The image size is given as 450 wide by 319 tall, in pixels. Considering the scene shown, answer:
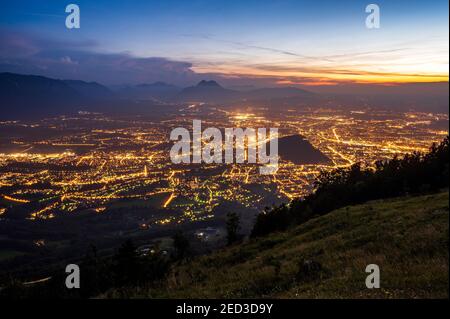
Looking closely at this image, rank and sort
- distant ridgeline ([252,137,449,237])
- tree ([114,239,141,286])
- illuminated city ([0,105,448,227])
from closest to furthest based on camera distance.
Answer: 1. tree ([114,239,141,286])
2. distant ridgeline ([252,137,449,237])
3. illuminated city ([0,105,448,227])

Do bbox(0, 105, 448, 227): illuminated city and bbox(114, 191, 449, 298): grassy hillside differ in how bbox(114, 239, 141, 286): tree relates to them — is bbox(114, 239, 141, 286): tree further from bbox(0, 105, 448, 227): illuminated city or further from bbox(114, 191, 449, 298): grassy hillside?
bbox(0, 105, 448, 227): illuminated city

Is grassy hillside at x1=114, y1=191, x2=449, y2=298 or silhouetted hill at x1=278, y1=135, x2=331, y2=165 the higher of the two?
grassy hillside at x1=114, y1=191, x2=449, y2=298

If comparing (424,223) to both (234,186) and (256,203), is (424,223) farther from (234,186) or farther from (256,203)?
(234,186)

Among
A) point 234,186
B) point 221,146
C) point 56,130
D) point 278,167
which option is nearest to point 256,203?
point 234,186

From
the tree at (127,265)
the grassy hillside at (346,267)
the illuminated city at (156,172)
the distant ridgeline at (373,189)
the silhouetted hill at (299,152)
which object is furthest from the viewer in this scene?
the silhouetted hill at (299,152)

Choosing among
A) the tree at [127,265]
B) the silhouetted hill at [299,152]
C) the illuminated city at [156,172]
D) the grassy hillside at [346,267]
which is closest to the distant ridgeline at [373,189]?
the tree at [127,265]

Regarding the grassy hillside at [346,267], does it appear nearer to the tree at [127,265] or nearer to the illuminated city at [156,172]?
the tree at [127,265]

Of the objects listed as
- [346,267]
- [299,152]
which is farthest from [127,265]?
[299,152]

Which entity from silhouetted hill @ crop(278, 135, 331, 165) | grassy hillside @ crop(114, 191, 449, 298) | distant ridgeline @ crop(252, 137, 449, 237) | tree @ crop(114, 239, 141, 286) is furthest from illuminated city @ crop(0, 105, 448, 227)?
grassy hillside @ crop(114, 191, 449, 298)

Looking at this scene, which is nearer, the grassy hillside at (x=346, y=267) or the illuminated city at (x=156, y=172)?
the grassy hillside at (x=346, y=267)
